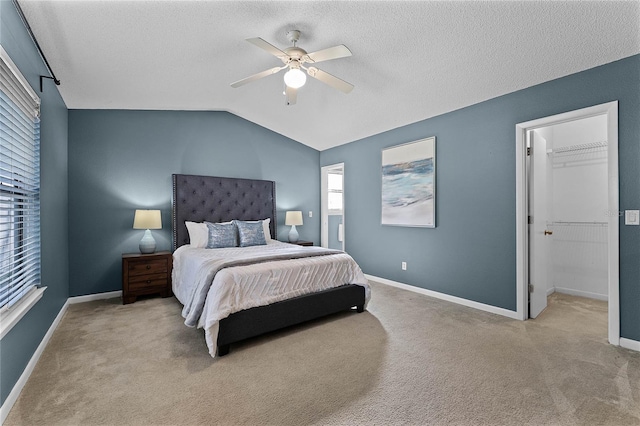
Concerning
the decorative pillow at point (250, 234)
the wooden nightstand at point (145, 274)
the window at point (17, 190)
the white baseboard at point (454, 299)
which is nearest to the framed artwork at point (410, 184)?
the white baseboard at point (454, 299)

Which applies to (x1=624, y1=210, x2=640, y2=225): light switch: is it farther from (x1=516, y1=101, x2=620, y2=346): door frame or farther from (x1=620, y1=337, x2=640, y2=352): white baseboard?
(x1=620, y1=337, x2=640, y2=352): white baseboard

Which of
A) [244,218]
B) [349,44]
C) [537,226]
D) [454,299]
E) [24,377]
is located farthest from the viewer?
[244,218]

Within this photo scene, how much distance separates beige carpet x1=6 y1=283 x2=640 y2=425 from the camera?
5.51 feet

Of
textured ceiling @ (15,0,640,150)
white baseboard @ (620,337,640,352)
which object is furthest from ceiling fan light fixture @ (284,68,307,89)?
white baseboard @ (620,337,640,352)

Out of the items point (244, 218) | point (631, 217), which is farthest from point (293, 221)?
point (631, 217)

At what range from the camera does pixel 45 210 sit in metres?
2.66

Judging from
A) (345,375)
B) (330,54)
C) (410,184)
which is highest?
(330,54)

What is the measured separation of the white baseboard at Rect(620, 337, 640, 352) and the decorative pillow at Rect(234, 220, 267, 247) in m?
3.88

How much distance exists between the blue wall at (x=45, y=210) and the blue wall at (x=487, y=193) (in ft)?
13.2

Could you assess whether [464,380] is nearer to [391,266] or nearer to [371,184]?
[391,266]

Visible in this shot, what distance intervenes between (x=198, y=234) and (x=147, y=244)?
653 mm

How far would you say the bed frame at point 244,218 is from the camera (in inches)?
97.7

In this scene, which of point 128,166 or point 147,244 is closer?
point 147,244

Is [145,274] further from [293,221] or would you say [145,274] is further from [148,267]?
[293,221]
